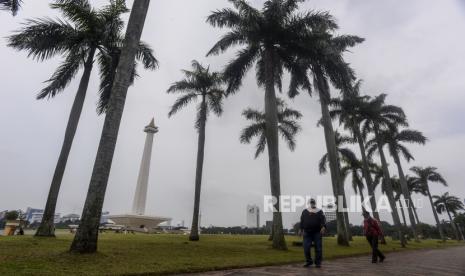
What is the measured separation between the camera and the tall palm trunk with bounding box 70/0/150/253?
7.64 m

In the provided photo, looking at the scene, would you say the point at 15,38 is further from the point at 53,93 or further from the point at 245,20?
the point at 245,20

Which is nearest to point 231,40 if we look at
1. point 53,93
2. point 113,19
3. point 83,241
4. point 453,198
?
point 113,19

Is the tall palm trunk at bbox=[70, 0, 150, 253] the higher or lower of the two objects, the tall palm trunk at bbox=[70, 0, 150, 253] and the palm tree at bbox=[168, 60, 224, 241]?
the lower

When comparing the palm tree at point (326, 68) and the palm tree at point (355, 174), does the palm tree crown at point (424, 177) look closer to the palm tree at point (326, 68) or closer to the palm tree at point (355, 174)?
the palm tree at point (355, 174)

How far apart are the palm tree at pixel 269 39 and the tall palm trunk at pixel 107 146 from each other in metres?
8.14

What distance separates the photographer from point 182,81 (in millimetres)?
23828

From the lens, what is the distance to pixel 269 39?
17.4 m

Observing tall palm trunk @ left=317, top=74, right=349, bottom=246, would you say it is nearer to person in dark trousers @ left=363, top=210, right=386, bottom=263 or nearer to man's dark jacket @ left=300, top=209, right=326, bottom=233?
person in dark trousers @ left=363, top=210, right=386, bottom=263

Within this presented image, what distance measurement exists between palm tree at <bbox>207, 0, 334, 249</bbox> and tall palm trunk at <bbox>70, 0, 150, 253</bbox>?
321 inches

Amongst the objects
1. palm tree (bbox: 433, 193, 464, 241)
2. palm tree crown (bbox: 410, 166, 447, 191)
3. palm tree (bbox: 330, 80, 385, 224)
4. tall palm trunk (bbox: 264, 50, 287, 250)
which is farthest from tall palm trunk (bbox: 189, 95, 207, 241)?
palm tree (bbox: 433, 193, 464, 241)

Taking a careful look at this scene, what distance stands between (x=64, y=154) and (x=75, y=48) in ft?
17.4

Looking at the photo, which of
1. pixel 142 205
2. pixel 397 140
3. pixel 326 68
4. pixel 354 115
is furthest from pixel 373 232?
pixel 142 205

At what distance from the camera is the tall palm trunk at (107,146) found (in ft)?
25.1

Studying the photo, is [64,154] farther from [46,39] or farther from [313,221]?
[313,221]
